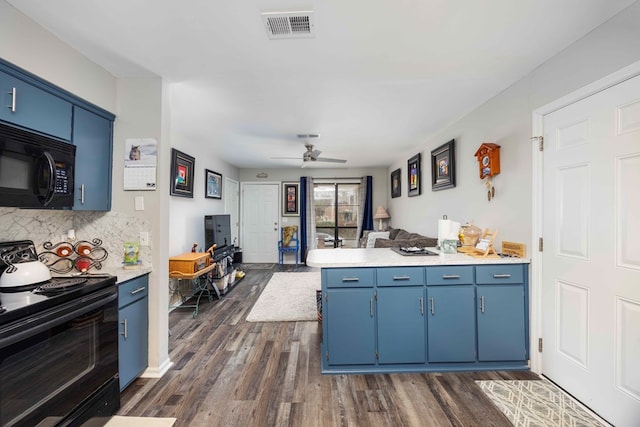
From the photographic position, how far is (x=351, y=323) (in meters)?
2.07

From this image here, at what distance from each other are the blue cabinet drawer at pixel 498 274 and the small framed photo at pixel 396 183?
337cm

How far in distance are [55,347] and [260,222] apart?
525 centimetres

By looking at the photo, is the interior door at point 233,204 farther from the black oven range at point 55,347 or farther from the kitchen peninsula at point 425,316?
the kitchen peninsula at point 425,316

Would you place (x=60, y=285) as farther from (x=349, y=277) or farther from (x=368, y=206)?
(x=368, y=206)

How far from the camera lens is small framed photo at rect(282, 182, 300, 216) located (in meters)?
6.54

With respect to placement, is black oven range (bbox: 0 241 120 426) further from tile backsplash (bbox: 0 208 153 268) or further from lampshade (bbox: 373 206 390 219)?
lampshade (bbox: 373 206 390 219)

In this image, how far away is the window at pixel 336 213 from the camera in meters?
6.68

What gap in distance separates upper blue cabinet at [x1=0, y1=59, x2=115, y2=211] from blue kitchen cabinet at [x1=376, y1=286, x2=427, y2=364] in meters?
2.36

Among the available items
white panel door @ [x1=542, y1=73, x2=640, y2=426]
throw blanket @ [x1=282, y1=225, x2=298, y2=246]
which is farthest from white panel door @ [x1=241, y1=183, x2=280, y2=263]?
white panel door @ [x1=542, y1=73, x2=640, y2=426]

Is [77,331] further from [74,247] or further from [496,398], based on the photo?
[496,398]

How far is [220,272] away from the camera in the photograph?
397cm

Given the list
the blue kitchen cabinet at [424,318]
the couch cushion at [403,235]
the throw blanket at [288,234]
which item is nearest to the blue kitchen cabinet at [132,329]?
the blue kitchen cabinet at [424,318]

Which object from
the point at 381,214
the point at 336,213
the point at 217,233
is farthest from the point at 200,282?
the point at 381,214

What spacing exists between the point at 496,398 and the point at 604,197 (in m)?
1.51
